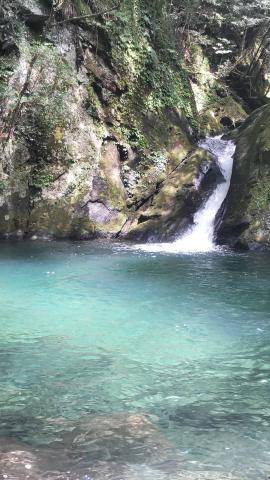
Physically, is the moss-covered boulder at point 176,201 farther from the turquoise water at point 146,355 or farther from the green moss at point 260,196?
the turquoise water at point 146,355

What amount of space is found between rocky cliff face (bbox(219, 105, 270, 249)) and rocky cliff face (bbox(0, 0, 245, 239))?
1.10 meters

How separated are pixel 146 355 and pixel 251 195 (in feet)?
32.7

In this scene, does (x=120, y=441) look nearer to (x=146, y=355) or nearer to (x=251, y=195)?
(x=146, y=355)

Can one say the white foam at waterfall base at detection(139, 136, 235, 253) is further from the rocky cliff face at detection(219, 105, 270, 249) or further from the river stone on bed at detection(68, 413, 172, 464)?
the river stone on bed at detection(68, 413, 172, 464)

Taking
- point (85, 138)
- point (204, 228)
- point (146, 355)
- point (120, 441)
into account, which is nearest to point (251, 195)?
point (204, 228)

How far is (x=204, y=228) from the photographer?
1558cm

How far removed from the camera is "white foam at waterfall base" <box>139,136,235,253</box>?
14.2 meters

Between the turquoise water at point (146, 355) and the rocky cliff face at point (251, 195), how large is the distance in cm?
319

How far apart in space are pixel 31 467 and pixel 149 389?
6.80 ft

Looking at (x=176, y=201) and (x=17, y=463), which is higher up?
(x=176, y=201)

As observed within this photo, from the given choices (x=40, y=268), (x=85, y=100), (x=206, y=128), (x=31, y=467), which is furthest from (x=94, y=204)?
(x=31, y=467)

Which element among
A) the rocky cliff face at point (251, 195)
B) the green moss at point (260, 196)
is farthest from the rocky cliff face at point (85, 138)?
the green moss at point (260, 196)

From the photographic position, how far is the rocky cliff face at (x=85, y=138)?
14914 millimetres

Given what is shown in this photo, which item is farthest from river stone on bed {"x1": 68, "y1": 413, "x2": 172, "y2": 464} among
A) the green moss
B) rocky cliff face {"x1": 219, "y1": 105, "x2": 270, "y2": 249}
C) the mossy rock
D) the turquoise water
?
the mossy rock
